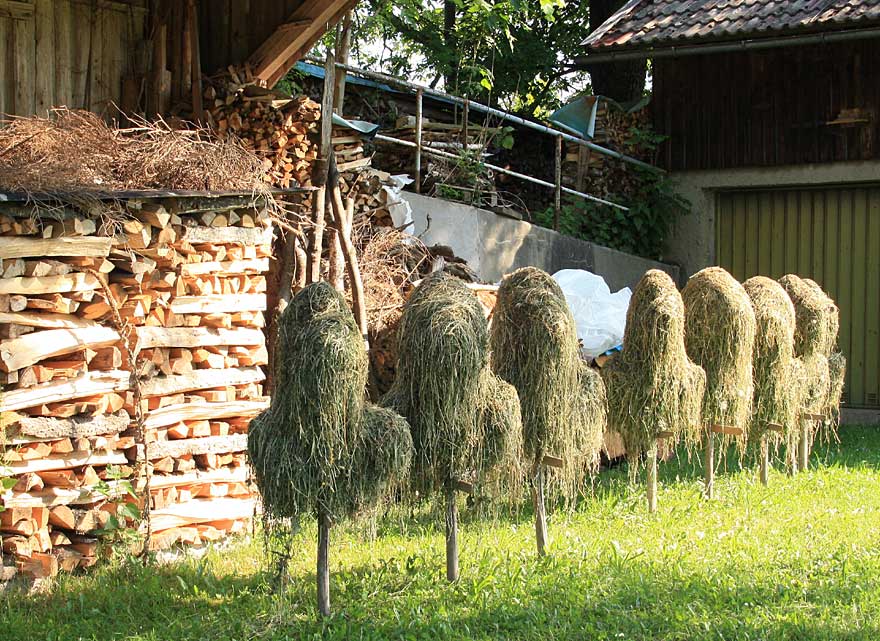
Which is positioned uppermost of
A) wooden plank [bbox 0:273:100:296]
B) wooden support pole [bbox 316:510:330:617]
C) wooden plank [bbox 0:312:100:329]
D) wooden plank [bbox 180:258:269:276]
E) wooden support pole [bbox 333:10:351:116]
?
wooden support pole [bbox 333:10:351:116]

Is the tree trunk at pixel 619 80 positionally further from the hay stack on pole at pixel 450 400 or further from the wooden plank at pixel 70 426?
the wooden plank at pixel 70 426

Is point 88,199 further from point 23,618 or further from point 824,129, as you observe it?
point 824,129

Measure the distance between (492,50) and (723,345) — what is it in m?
12.7

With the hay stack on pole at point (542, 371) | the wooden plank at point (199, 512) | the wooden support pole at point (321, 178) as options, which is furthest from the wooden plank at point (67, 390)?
the wooden support pole at point (321, 178)

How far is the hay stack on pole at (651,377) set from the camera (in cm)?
788

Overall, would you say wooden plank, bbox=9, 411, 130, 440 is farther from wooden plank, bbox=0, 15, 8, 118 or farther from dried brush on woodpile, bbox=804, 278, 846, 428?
dried brush on woodpile, bbox=804, 278, 846, 428

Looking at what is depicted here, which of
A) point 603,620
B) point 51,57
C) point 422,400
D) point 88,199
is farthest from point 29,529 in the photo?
point 51,57

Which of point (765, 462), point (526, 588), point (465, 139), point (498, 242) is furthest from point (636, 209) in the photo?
point (526, 588)

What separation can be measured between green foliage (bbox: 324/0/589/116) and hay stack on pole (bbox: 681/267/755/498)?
9773mm

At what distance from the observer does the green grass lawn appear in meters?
5.46

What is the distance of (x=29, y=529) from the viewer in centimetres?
602

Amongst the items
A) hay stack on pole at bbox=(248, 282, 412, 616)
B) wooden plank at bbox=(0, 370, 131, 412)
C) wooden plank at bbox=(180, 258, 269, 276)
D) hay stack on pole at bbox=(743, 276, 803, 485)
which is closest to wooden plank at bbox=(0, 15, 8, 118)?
wooden plank at bbox=(180, 258, 269, 276)

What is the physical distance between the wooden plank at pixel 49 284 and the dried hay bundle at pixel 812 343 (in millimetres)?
6596

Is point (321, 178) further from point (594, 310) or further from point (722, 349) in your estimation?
point (722, 349)
